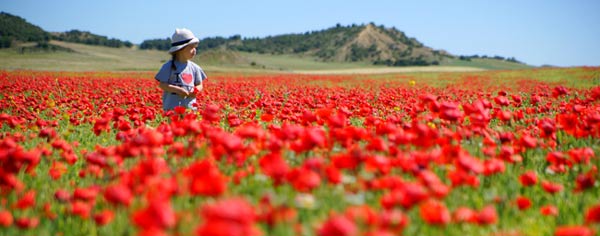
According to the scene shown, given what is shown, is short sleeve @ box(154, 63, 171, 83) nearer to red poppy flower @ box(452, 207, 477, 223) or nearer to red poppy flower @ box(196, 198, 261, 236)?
red poppy flower @ box(452, 207, 477, 223)

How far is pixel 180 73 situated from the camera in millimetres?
7387

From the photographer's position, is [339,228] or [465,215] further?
[465,215]

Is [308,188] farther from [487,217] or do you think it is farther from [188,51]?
[188,51]

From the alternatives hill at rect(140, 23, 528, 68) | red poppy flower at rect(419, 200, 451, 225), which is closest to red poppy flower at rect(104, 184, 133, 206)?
red poppy flower at rect(419, 200, 451, 225)

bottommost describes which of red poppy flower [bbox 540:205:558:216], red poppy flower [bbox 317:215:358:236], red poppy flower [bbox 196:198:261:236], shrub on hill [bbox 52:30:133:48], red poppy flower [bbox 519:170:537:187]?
red poppy flower [bbox 540:205:558:216]

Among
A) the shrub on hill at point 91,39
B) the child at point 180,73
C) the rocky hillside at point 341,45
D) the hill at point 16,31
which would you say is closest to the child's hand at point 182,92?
the child at point 180,73

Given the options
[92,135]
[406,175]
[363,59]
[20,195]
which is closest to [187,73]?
[92,135]

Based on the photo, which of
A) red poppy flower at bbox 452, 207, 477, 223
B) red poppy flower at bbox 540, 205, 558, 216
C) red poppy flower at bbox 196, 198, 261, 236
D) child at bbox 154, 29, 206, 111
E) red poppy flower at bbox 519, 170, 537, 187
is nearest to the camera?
red poppy flower at bbox 196, 198, 261, 236

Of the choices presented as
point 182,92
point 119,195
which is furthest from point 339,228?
point 182,92

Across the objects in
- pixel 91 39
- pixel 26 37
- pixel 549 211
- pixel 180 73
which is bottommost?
pixel 549 211

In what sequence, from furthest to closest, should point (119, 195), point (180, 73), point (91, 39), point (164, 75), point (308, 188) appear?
point (91, 39)
point (180, 73)
point (164, 75)
point (308, 188)
point (119, 195)

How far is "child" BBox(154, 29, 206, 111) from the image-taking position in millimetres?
7051

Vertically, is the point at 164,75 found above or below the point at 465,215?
above

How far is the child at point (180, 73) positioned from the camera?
7.05 m
